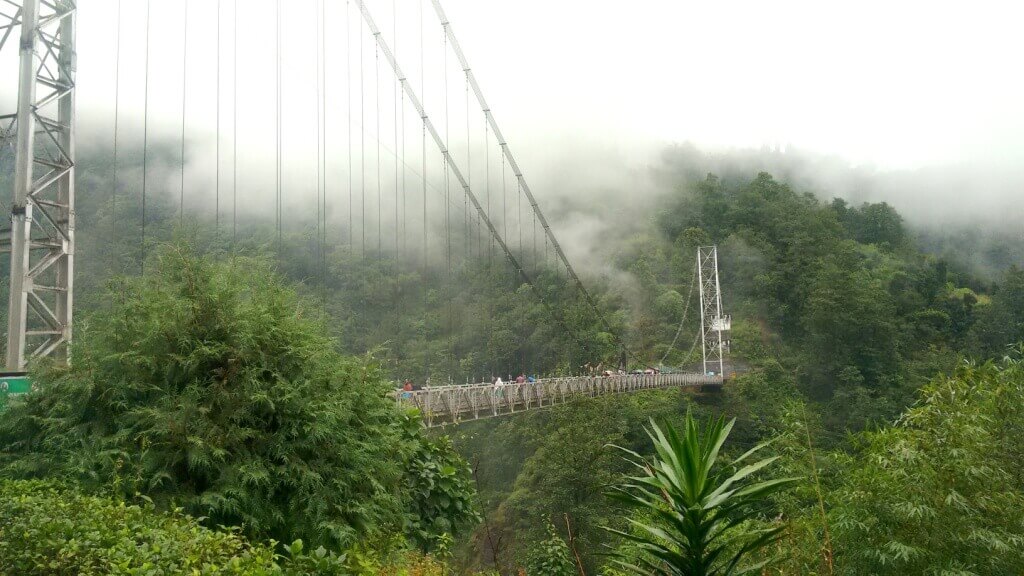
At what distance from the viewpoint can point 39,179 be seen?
5.02 m

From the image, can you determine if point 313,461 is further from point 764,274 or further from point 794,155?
point 794,155

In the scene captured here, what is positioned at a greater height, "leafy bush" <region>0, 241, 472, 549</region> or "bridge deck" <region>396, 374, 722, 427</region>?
"leafy bush" <region>0, 241, 472, 549</region>

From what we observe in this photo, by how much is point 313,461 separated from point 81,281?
6214 mm

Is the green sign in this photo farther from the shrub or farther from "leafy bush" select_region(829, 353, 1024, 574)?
"leafy bush" select_region(829, 353, 1024, 574)

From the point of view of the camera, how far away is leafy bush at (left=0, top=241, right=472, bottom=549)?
2938 mm

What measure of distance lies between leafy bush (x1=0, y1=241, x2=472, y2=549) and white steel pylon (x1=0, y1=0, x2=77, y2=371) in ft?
5.64

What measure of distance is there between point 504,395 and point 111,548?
9.02 metres

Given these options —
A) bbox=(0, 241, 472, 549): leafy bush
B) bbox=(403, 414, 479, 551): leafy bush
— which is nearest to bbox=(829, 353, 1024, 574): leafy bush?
bbox=(403, 414, 479, 551): leafy bush

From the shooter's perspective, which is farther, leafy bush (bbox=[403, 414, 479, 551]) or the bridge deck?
the bridge deck

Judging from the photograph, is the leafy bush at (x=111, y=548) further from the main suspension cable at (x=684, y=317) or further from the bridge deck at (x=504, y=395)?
the main suspension cable at (x=684, y=317)

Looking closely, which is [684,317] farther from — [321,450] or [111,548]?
[111,548]

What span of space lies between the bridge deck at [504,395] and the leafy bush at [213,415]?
1584 mm

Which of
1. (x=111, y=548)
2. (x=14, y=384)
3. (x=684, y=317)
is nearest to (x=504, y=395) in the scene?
(x=14, y=384)

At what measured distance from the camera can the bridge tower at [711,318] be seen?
30.1 metres
